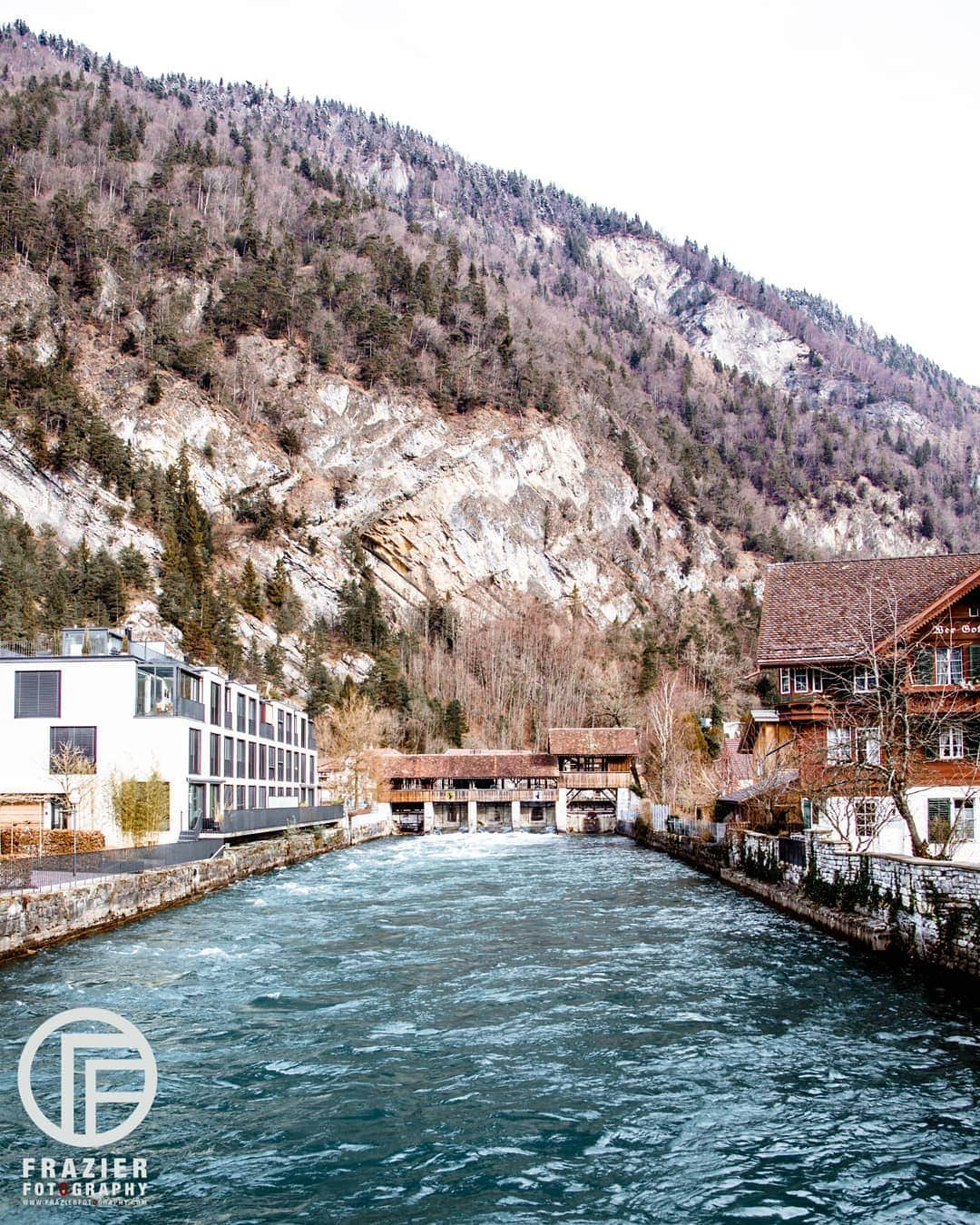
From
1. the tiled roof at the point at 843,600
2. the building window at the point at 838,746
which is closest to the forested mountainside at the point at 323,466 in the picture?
the tiled roof at the point at 843,600

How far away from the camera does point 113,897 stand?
26.5m

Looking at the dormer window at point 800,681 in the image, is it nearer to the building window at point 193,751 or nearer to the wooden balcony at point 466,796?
the building window at point 193,751

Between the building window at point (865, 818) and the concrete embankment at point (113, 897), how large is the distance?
65.4 feet

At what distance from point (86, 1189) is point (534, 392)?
15271cm

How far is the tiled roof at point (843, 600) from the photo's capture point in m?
37.8

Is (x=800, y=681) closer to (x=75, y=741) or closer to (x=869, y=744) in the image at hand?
(x=869, y=744)

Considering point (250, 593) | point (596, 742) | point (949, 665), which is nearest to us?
point (949, 665)

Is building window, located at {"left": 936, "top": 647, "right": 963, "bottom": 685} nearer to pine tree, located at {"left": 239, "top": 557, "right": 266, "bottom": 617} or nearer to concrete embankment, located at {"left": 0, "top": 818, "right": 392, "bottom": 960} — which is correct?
concrete embankment, located at {"left": 0, "top": 818, "right": 392, "bottom": 960}

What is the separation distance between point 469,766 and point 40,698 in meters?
46.2

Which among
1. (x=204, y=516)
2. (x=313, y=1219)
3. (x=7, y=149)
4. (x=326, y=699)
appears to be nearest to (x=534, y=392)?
(x=204, y=516)

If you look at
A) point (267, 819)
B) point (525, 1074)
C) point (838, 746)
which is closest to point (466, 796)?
point (267, 819)

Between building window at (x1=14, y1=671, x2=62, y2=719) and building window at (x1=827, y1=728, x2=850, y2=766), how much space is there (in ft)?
94.6

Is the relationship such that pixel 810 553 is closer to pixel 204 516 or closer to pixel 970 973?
pixel 204 516

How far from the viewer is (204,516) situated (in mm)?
116188
